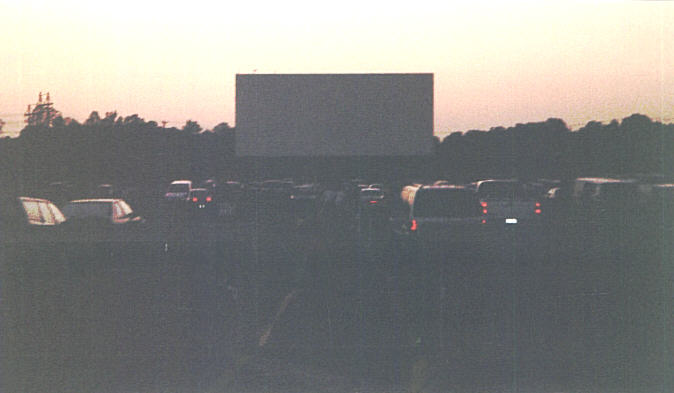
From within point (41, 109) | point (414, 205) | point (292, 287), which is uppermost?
point (41, 109)

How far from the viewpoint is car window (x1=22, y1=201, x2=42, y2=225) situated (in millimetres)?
17859

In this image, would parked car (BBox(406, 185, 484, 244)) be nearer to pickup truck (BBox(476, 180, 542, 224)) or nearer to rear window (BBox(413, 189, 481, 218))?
rear window (BBox(413, 189, 481, 218))

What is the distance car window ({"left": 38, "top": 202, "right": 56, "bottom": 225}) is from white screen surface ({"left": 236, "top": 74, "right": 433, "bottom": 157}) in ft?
82.6

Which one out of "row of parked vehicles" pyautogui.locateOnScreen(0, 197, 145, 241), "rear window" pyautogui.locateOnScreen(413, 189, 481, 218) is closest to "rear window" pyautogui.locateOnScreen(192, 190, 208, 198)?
"row of parked vehicles" pyautogui.locateOnScreen(0, 197, 145, 241)

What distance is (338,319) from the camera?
11.2 m

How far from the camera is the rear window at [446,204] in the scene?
19000mm

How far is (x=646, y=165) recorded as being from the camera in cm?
9956

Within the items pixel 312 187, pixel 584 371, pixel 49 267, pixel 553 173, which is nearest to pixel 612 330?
pixel 584 371

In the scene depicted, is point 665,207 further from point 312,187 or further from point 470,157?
point 470,157

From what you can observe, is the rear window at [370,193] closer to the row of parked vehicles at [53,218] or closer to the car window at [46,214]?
the row of parked vehicles at [53,218]

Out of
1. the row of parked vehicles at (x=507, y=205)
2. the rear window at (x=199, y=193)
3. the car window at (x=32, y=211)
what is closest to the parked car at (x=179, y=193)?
the rear window at (x=199, y=193)

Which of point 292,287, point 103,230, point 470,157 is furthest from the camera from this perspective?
point 470,157

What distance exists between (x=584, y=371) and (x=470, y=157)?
10300 centimetres

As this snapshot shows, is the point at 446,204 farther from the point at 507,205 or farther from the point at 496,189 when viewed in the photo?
the point at 496,189
